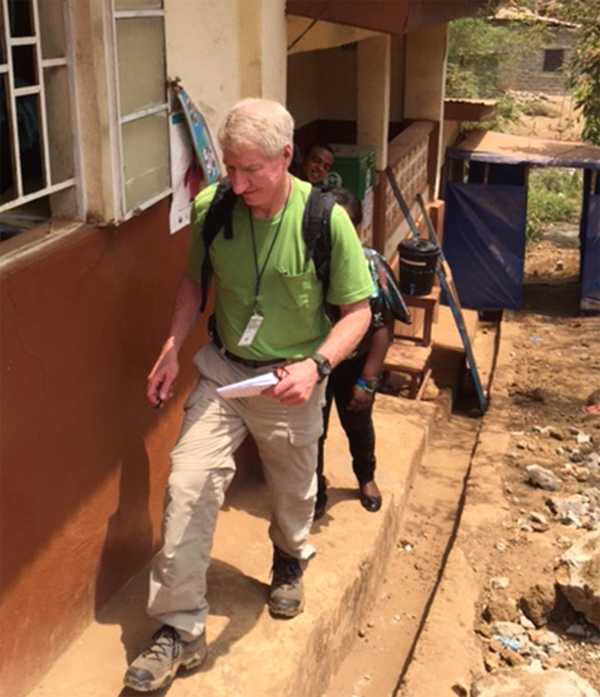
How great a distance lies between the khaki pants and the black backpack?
458 millimetres

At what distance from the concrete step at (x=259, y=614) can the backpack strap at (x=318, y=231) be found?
157 centimetres

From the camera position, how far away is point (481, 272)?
1416cm

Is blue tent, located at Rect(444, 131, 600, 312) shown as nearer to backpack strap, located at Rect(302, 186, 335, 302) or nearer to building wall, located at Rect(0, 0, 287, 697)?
building wall, located at Rect(0, 0, 287, 697)

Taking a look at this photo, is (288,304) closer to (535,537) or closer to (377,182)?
(535,537)

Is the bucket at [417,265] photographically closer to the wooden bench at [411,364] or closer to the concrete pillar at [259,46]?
the wooden bench at [411,364]

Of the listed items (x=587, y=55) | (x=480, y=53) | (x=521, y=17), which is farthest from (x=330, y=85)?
(x=480, y=53)

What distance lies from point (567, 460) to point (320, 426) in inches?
191

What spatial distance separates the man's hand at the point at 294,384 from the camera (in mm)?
3178

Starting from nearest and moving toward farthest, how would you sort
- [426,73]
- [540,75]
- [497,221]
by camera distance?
[426,73] → [497,221] → [540,75]

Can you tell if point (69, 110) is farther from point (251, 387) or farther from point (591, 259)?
point (591, 259)

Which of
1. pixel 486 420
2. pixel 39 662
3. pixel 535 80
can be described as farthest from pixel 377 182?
pixel 535 80

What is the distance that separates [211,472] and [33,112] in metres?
1.40

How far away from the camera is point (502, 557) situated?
19.7 ft

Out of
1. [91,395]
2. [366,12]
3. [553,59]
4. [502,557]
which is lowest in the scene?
[502,557]
